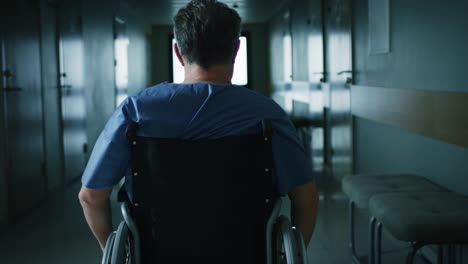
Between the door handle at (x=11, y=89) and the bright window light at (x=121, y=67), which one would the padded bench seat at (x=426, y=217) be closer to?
the door handle at (x=11, y=89)

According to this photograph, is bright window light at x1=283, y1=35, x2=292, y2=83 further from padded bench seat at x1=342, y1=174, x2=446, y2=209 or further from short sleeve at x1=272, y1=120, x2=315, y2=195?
short sleeve at x1=272, y1=120, x2=315, y2=195

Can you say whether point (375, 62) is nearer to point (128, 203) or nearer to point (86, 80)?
point (128, 203)

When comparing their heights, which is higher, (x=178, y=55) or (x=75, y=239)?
(x=178, y=55)

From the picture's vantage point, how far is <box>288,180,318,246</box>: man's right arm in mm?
1620

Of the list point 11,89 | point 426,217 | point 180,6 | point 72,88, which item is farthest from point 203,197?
point 180,6

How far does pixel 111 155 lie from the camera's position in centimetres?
154

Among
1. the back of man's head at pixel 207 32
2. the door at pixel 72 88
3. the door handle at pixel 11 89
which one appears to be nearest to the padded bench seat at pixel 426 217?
the back of man's head at pixel 207 32

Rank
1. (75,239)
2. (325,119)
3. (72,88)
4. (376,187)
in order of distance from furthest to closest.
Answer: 1. (325,119)
2. (72,88)
3. (75,239)
4. (376,187)

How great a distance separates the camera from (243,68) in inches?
551

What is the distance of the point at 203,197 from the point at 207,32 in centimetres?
41

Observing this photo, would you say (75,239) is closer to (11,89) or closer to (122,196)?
(11,89)

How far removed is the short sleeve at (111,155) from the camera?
1.52m

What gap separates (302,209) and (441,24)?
6.65 ft

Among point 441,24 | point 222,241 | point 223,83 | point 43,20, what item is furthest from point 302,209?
point 43,20
